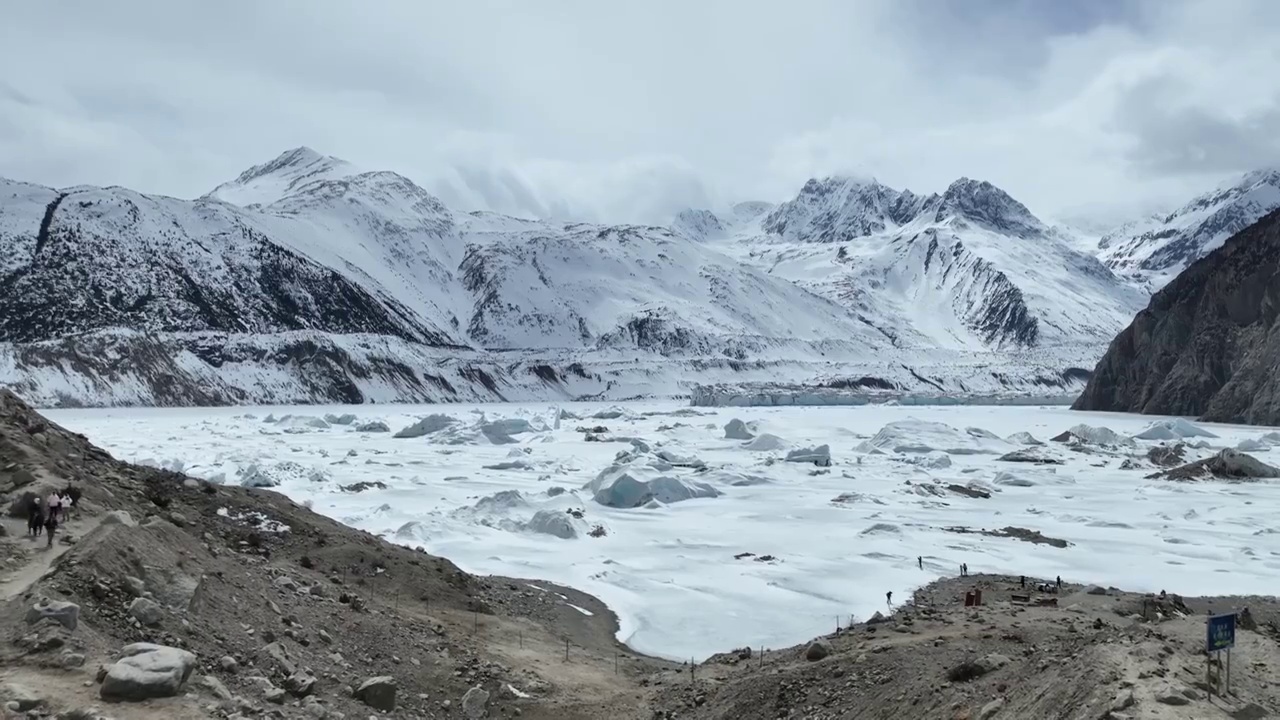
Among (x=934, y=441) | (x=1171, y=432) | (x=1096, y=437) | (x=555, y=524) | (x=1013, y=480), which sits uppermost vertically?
(x=1171, y=432)

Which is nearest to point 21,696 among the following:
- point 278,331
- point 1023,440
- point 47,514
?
point 47,514

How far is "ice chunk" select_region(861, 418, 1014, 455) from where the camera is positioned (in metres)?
56.5

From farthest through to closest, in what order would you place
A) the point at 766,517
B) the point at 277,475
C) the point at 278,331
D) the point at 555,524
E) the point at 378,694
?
the point at 278,331, the point at 277,475, the point at 766,517, the point at 555,524, the point at 378,694

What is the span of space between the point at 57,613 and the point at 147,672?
1.47 m

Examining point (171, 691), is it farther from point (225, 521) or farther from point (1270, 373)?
point (1270, 373)

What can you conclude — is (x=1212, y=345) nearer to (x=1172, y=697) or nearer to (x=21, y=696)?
(x=1172, y=697)

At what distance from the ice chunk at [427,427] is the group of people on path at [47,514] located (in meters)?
54.0

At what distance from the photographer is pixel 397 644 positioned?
14180 mm

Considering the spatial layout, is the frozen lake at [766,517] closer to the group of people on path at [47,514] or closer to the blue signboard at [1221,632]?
the blue signboard at [1221,632]

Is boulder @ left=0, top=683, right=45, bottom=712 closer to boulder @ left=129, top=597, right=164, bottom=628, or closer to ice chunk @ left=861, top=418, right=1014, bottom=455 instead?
boulder @ left=129, top=597, right=164, bottom=628

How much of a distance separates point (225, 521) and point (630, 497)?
19.1 m

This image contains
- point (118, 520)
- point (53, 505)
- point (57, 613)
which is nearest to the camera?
point (57, 613)

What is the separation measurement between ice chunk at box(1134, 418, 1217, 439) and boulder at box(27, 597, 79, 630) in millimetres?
66128

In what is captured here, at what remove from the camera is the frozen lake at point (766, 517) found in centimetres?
2209
